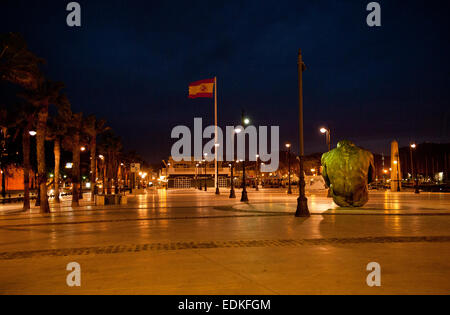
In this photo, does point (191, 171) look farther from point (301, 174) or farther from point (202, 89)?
point (301, 174)

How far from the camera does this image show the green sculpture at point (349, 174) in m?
24.0

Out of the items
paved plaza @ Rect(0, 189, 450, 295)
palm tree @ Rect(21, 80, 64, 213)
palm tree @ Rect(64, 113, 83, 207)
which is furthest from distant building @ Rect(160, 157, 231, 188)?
paved plaza @ Rect(0, 189, 450, 295)

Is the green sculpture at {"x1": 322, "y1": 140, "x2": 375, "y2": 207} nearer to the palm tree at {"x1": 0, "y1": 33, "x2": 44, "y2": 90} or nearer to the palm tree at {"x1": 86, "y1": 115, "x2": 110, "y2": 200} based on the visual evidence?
the palm tree at {"x1": 0, "y1": 33, "x2": 44, "y2": 90}

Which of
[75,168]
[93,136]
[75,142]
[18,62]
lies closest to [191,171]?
[93,136]

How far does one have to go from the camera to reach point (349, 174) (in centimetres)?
2411

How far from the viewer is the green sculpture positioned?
2403 cm

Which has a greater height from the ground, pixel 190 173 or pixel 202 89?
pixel 202 89
